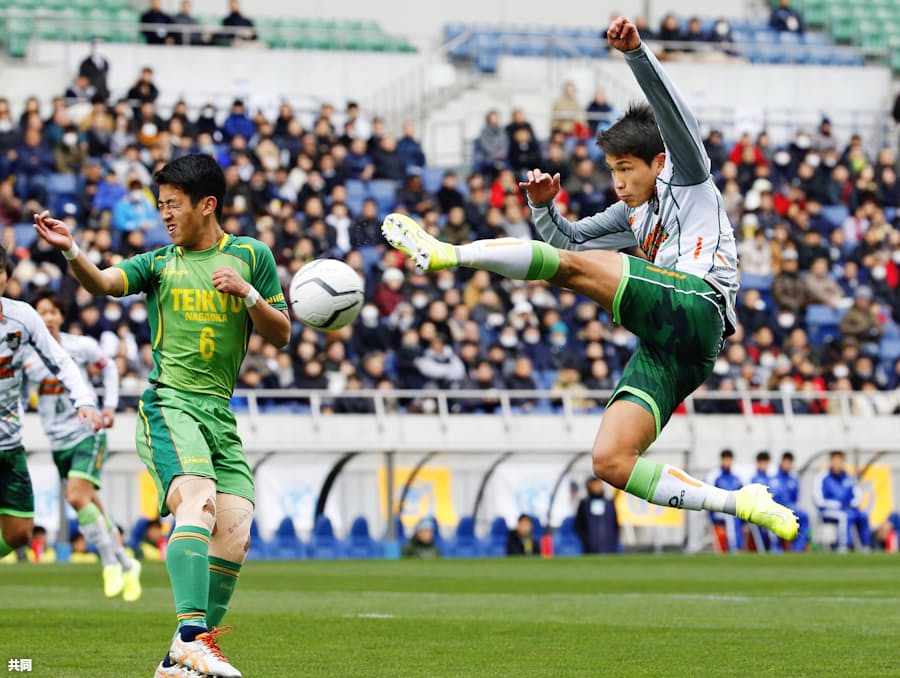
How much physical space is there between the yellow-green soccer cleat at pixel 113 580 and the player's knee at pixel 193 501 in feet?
20.9

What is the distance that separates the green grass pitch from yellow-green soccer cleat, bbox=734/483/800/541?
881mm

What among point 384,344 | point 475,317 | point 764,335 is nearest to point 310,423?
point 384,344

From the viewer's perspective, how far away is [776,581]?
1753 centimetres

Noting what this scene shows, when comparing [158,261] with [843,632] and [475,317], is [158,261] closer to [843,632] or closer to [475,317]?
[843,632]

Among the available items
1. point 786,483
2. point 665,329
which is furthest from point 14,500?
point 786,483

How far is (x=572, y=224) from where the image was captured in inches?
359

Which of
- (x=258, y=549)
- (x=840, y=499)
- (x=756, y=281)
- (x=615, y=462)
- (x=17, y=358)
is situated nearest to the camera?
(x=615, y=462)

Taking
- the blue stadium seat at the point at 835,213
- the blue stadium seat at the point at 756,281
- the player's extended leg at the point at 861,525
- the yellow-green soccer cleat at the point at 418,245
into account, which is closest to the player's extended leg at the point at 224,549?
the yellow-green soccer cleat at the point at 418,245

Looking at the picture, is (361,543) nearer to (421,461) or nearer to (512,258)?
(421,461)

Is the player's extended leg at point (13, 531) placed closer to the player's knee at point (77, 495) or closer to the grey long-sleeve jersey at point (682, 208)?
the player's knee at point (77, 495)

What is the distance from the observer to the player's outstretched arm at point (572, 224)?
8828 millimetres

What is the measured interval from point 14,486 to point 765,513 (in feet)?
16.5

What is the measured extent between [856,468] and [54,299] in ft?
55.5

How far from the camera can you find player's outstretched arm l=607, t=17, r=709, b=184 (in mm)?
7879
